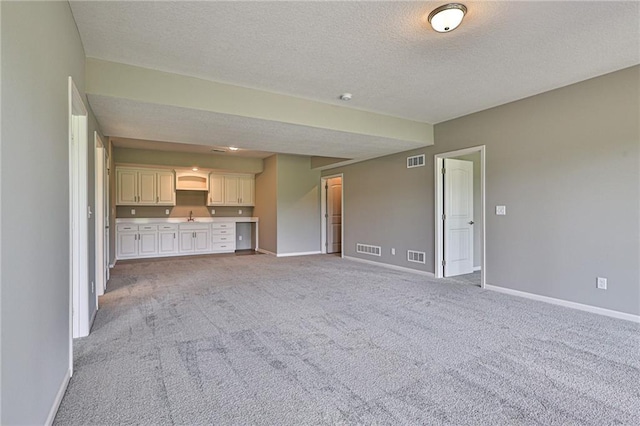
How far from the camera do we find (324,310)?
3738 millimetres

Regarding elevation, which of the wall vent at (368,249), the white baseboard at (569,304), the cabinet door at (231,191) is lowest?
the white baseboard at (569,304)

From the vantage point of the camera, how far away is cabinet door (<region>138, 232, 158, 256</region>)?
7871 mm

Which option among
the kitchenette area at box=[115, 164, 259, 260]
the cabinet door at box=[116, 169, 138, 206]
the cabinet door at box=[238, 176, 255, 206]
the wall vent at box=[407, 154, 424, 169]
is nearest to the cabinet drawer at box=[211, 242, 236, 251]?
the kitchenette area at box=[115, 164, 259, 260]

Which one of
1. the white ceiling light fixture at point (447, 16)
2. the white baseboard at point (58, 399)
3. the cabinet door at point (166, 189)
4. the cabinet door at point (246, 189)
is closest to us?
the white baseboard at point (58, 399)

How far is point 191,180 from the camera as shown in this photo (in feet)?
28.6

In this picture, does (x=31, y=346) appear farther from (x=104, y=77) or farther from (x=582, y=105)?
(x=582, y=105)

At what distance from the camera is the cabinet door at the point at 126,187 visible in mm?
7742

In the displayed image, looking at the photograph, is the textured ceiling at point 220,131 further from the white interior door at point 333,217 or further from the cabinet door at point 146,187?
the cabinet door at point 146,187

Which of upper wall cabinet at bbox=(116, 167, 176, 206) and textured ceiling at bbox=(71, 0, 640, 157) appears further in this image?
upper wall cabinet at bbox=(116, 167, 176, 206)

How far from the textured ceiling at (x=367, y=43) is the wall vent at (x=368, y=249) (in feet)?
11.7

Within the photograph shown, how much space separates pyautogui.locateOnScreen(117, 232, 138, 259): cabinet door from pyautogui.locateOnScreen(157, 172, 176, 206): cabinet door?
1.06 meters

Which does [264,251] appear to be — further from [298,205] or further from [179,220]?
[179,220]

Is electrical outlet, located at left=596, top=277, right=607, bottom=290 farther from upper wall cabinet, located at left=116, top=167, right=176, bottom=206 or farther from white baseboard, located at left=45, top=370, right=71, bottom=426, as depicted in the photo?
upper wall cabinet, located at left=116, top=167, right=176, bottom=206

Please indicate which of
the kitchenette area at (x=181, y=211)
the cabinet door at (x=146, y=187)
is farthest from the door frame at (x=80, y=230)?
the cabinet door at (x=146, y=187)
